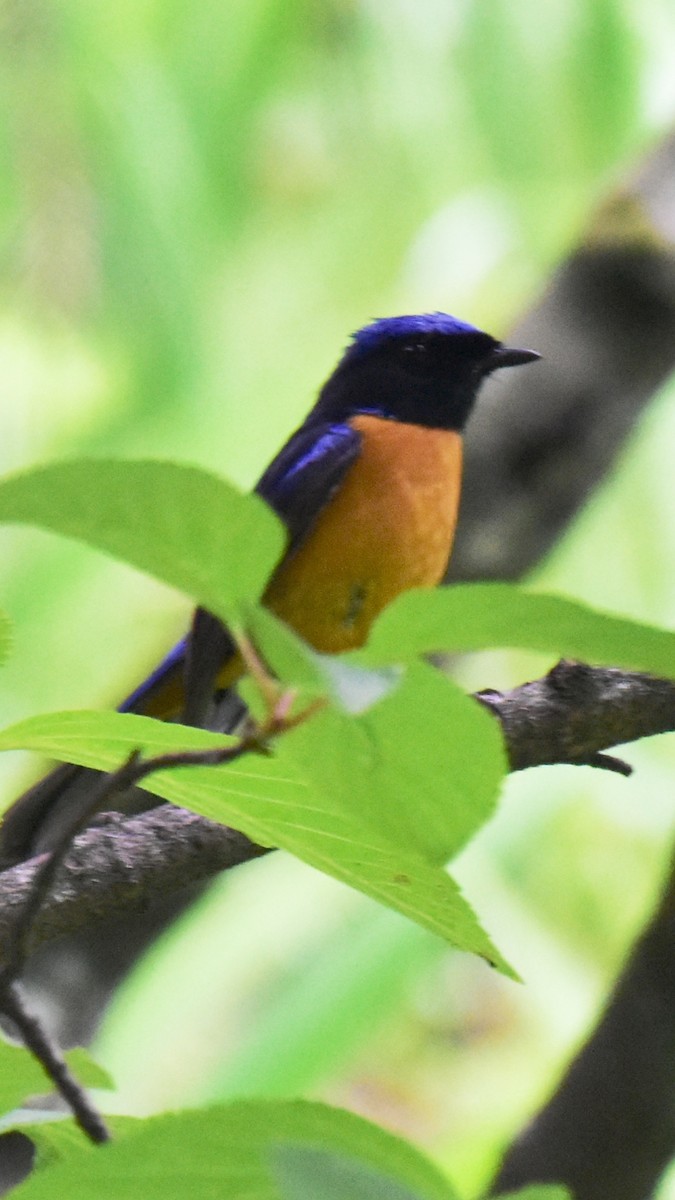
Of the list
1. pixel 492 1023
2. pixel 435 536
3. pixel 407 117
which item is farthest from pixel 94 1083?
pixel 492 1023

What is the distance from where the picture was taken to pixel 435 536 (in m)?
2.75

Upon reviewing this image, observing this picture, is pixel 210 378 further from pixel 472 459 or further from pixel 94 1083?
pixel 94 1083

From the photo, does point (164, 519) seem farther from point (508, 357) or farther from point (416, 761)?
point (508, 357)

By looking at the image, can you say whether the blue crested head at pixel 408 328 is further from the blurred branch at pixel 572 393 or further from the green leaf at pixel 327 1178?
the green leaf at pixel 327 1178

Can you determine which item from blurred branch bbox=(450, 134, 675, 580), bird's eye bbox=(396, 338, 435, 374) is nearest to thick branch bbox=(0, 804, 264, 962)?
blurred branch bbox=(450, 134, 675, 580)

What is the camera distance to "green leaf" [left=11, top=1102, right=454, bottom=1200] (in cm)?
64

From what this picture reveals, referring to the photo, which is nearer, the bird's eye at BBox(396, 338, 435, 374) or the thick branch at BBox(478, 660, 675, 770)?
the thick branch at BBox(478, 660, 675, 770)

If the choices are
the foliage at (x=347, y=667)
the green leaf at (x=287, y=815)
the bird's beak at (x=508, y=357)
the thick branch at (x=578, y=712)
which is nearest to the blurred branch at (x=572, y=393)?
the bird's beak at (x=508, y=357)

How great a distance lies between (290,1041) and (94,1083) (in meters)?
1.82

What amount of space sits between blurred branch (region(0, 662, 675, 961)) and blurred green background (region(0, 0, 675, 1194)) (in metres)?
1.48

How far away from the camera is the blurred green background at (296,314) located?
3.02 m

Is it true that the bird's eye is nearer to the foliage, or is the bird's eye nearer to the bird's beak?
the bird's beak

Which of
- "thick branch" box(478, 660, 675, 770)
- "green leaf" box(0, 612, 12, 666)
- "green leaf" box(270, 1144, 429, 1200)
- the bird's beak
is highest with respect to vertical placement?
"green leaf" box(0, 612, 12, 666)

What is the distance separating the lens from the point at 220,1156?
668mm
